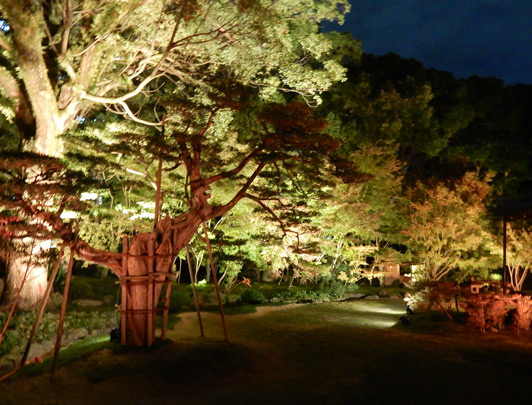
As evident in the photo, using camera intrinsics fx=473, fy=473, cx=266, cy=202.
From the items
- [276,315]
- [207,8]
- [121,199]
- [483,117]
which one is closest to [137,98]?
[121,199]

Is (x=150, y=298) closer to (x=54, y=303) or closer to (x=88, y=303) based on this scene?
(x=54, y=303)

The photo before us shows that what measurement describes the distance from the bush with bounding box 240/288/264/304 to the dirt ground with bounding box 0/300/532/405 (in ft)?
23.5

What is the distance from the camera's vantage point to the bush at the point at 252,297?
18000mm

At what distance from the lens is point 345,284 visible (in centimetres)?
2120

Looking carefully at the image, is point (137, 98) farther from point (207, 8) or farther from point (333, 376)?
point (333, 376)

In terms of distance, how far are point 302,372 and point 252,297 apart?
34.9 feet

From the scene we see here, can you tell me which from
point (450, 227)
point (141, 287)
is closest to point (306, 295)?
point (450, 227)

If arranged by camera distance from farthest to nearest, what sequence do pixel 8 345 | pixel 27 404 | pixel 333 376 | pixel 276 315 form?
pixel 276 315
pixel 8 345
pixel 333 376
pixel 27 404

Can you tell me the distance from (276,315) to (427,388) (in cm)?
860

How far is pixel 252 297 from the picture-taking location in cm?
1802

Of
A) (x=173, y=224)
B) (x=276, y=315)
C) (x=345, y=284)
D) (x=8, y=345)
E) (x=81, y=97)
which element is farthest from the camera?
(x=345, y=284)

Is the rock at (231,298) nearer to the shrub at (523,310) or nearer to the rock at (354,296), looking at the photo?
the rock at (354,296)

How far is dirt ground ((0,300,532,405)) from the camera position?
20.3 feet

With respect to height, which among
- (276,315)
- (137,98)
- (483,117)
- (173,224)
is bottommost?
(276,315)
